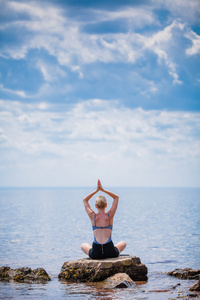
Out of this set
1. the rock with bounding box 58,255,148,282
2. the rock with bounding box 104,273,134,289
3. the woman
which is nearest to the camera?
the rock with bounding box 104,273,134,289

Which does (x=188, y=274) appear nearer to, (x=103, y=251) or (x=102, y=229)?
(x=103, y=251)

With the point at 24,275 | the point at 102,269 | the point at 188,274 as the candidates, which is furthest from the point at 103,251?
the point at 188,274

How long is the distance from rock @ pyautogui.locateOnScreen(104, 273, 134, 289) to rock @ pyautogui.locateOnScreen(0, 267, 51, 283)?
96.4 inches

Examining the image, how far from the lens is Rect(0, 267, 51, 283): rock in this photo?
40.1ft

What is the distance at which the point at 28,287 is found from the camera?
1127 cm

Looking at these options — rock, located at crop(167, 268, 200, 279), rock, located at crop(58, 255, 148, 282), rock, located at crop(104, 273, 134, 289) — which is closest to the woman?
rock, located at crop(58, 255, 148, 282)

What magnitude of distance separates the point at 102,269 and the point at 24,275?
2733mm

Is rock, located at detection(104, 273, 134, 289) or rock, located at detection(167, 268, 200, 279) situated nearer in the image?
rock, located at detection(104, 273, 134, 289)

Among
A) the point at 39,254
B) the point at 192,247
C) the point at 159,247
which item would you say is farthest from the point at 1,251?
the point at 192,247

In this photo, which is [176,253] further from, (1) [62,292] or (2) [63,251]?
(1) [62,292]

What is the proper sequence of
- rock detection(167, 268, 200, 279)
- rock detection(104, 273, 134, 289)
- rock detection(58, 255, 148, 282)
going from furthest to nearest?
rock detection(167, 268, 200, 279), rock detection(58, 255, 148, 282), rock detection(104, 273, 134, 289)

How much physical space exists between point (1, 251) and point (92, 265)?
10429mm

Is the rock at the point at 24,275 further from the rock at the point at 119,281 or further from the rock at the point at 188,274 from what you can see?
the rock at the point at 188,274

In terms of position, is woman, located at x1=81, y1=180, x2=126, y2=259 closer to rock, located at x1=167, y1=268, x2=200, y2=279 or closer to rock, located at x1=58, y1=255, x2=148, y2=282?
rock, located at x1=58, y1=255, x2=148, y2=282
